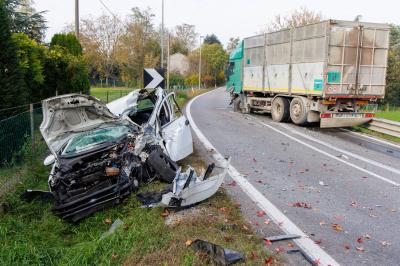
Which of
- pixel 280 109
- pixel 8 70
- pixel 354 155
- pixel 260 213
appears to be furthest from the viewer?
pixel 280 109

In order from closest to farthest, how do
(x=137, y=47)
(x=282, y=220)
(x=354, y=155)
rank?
(x=282, y=220) < (x=354, y=155) < (x=137, y=47)

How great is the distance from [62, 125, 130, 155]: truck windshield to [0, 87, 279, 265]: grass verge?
97cm

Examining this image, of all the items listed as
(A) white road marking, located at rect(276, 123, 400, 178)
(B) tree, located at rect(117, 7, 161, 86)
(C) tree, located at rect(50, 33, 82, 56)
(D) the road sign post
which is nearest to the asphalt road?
(A) white road marking, located at rect(276, 123, 400, 178)

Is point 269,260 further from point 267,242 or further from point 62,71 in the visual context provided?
point 62,71

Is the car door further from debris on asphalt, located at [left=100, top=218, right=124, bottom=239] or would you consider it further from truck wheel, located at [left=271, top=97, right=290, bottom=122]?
truck wheel, located at [left=271, top=97, right=290, bottom=122]

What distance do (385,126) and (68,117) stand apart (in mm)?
10281

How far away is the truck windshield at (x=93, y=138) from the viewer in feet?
19.9

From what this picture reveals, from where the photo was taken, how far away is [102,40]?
5956 cm

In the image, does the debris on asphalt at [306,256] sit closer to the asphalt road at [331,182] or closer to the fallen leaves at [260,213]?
the asphalt road at [331,182]

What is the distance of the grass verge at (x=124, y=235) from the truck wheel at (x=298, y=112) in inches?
341

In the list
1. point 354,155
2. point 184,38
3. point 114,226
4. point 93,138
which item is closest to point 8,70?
point 93,138

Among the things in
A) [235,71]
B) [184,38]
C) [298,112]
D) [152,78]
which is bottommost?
[298,112]

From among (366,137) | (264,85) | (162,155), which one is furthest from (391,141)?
(162,155)

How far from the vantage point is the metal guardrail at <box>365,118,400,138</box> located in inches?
475
